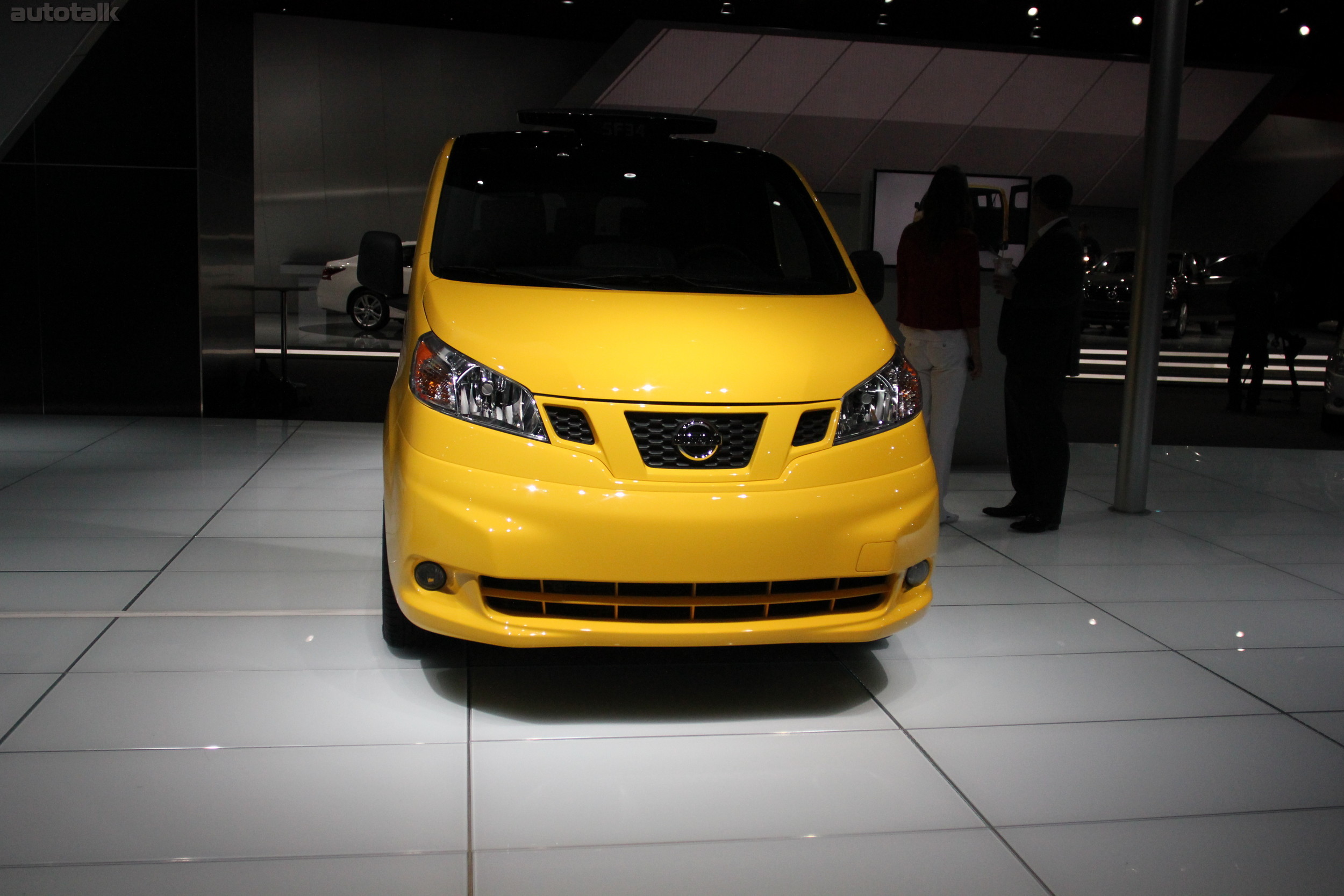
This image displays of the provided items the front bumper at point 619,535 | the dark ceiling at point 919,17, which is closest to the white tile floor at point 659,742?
the front bumper at point 619,535

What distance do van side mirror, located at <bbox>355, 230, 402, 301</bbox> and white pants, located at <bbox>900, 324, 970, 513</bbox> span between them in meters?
2.38

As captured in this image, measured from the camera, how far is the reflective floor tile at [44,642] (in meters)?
3.30

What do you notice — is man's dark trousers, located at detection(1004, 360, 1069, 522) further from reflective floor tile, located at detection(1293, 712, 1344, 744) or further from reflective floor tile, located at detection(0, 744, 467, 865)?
reflective floor tile, located at detection(0, 744, 467, 865)

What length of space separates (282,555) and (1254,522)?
4.68m

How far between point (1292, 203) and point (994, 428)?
18328mm

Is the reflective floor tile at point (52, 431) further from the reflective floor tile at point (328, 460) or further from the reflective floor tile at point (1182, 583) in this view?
the reflective floor tile at point (1182, 583)

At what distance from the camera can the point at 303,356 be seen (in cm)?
1339

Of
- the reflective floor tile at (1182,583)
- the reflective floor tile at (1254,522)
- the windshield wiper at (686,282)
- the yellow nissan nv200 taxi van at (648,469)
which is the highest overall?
the windshield wiper at (686,282)

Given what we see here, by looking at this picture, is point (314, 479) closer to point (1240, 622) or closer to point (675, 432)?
point (675, 432)

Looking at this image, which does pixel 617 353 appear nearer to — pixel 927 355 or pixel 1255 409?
pixel 927 355

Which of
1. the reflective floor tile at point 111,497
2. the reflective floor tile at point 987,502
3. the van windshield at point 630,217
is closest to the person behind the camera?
the van windshield at point 630,217

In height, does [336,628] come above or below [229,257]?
below

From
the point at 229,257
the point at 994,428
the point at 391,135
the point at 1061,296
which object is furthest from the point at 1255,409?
the point at 391,135

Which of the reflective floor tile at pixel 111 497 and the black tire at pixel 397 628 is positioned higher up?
the black tire at pixel 397 628
